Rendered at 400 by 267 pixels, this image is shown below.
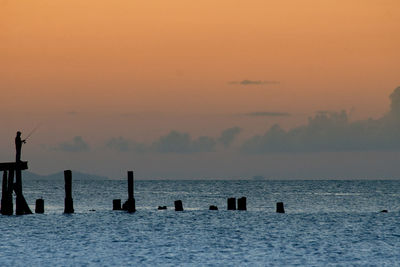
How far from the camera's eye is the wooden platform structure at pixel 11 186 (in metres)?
51.0

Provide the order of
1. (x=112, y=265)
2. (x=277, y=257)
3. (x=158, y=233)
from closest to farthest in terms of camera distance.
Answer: (x=112, y=265) < (x=277, y=257) < (x=158, y=233)

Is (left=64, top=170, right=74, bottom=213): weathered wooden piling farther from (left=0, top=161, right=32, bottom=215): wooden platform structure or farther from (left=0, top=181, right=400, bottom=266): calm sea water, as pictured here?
(left=0, top=161, right=32, bottom=215): wooden platform structure

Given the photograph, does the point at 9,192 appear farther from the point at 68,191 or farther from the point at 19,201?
the point at 68,191

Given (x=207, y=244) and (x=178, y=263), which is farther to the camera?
(x=207, y=244)

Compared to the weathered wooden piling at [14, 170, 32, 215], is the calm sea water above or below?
below

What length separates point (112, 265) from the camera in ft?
109

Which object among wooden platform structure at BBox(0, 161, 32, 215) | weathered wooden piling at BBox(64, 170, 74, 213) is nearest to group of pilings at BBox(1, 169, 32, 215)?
wooden platform structure at BBox(0, 161, 32, 215)

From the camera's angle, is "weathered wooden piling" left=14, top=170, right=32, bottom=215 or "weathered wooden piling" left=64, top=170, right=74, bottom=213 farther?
"weathered wooden piling" left=64, top=170, right=74, bottom=213

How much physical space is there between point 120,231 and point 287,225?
440 inches

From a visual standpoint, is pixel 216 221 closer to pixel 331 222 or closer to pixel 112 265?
pixel 331 222

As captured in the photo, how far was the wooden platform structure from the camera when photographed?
167 ft

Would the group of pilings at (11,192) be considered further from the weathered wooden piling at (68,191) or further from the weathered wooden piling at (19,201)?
the weathered wooden piling at (68,191)

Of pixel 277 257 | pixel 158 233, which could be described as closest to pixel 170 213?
pixel 158 233

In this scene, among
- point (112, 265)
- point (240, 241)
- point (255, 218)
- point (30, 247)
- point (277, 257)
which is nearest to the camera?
point (112, 265)
